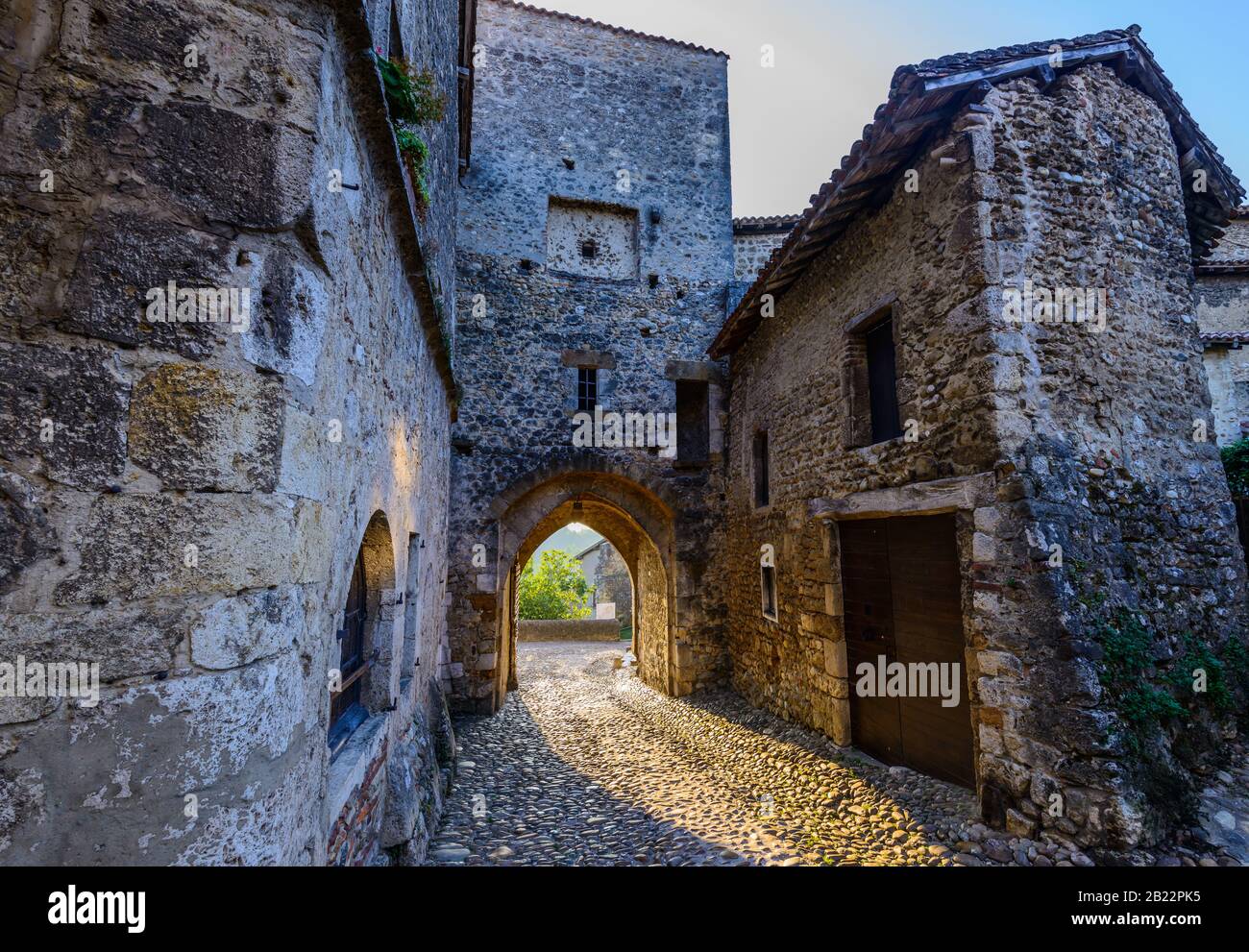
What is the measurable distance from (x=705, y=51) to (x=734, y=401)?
7197 millimetres

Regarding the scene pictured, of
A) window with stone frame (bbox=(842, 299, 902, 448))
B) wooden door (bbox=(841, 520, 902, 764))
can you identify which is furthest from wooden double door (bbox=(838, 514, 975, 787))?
window with stone frame (bbox=(842, 299, 902, 448))

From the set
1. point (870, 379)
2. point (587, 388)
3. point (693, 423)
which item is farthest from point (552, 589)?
point (870, 379)

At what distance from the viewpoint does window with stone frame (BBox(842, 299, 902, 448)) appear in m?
5.26

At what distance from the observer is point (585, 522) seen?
1158 centimetres

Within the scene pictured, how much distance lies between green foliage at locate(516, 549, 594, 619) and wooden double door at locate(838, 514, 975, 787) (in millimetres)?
16233

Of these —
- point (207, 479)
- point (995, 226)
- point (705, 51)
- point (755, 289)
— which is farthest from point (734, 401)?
point (207, 479)

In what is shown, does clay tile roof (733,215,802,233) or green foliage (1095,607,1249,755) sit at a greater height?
clay tile roof (733,215,802,233)

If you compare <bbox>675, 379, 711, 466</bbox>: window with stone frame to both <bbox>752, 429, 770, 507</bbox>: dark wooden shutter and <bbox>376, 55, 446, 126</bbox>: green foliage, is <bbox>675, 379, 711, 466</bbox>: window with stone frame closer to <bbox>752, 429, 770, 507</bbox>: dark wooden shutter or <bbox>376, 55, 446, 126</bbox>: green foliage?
<bbox>752, 429, 770, 507</bbox>: dark wooden shutter

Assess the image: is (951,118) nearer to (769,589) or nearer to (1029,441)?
(1029,441)

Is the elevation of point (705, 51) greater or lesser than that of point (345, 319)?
greater

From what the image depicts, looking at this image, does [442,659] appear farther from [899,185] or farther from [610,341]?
[899,185]

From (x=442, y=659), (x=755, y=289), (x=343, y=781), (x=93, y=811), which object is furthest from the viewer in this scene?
(x=442, y=659)

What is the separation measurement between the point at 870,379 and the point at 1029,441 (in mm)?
1827

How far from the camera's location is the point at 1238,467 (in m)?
6.21
